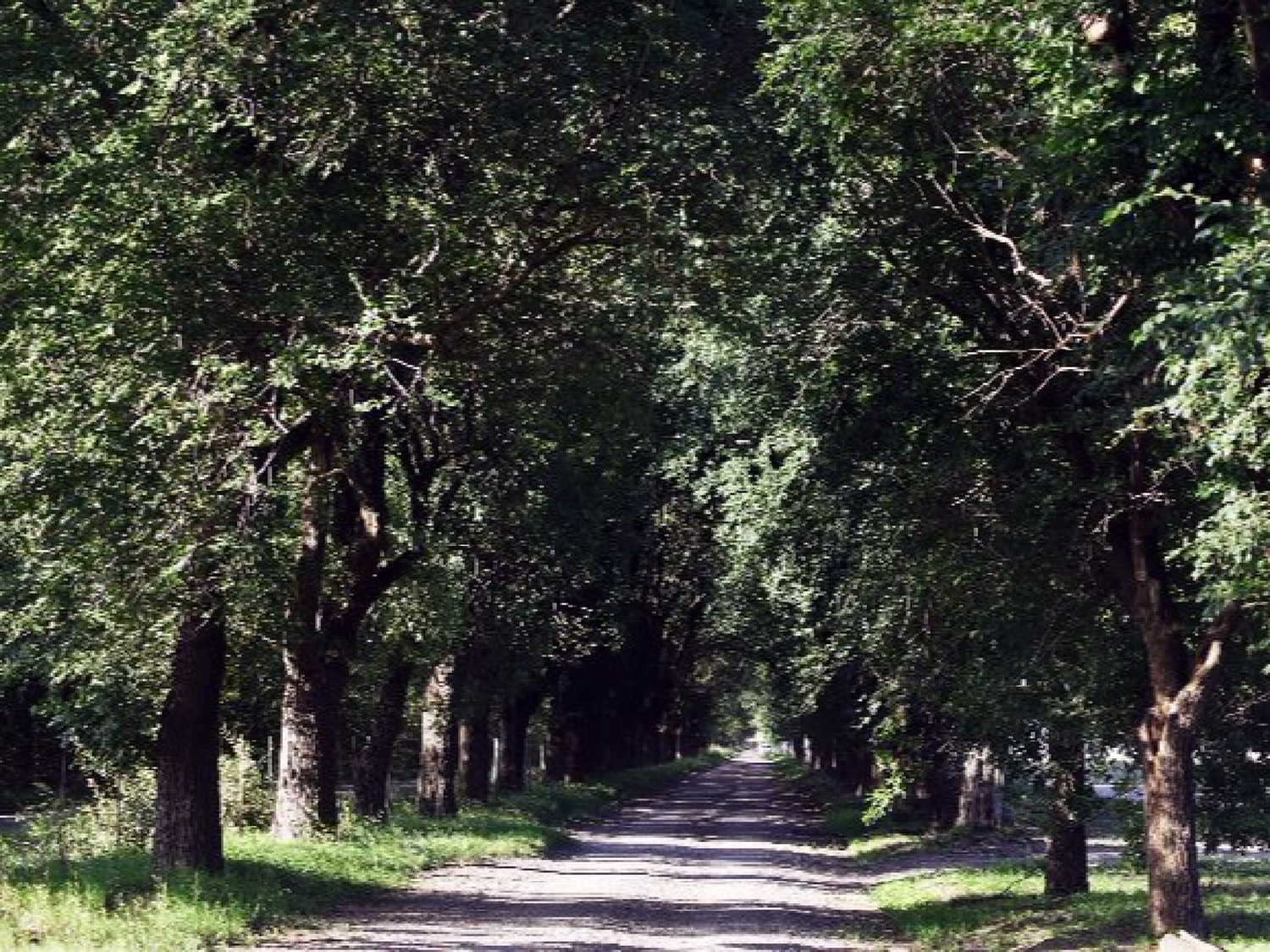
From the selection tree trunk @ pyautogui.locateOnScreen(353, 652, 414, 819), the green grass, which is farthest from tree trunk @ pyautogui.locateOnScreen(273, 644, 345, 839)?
the green grass

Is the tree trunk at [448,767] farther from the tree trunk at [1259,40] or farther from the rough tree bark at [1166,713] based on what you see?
the tree trunk at [1259,40]

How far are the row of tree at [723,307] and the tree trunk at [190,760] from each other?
0.12 feet

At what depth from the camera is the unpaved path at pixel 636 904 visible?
17.2 m

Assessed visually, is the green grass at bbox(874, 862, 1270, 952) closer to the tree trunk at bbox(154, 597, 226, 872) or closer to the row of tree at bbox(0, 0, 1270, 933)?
the row of tree at bbox(0, 0, 1270, 933)

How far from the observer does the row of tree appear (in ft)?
42.0

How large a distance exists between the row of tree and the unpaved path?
2.21 metres

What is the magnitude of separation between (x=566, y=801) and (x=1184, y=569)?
94.3 ft

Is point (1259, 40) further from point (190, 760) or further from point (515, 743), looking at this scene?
point (515, 743)

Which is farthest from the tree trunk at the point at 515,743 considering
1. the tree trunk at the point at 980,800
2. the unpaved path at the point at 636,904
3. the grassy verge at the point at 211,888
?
the grassy verge at the point at 211,888

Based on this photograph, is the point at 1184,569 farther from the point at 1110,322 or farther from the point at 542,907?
the point at 542,907

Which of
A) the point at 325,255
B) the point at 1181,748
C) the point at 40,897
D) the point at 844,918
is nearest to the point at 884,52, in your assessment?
the point at 325,255

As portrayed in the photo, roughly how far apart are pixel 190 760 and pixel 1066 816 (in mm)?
10001

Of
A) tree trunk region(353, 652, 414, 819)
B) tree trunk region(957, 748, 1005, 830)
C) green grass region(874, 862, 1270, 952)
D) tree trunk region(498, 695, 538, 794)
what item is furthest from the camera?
tree trunk region(498, 695, 538, 794)

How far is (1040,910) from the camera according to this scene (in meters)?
20.0
